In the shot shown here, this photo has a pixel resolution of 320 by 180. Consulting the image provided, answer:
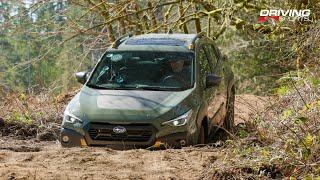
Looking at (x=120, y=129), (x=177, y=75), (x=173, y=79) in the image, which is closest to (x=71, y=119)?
(x=120, y=129)

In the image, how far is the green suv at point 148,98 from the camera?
7.86 m

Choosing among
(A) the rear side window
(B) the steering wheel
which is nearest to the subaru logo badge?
(B) the steering wheel

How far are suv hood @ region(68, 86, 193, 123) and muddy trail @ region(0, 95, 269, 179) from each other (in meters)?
0.68

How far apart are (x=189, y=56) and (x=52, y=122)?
11.4 feet

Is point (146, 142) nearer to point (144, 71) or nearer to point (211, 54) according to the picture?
point (144, 71)

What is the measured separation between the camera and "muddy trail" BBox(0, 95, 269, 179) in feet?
19.6

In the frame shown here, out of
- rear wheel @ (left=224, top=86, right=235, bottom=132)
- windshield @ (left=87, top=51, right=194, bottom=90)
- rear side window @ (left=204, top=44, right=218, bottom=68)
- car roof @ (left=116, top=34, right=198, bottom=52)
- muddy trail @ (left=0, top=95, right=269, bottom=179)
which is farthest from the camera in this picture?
rear wheel @ (left=224, top=86, right=235, bottom=132)

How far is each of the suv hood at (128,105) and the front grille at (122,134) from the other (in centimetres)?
8

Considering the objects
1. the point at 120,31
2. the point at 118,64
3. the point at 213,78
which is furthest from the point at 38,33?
the point at 213,78

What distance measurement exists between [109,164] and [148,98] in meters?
1.93

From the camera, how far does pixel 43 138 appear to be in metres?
10.6

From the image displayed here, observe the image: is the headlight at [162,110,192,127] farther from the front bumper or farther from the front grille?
the front grille

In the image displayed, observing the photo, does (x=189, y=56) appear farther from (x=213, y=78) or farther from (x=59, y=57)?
(x=59, y=57)

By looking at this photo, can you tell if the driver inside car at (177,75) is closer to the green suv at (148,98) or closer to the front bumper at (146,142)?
the green suv at (148,98)
